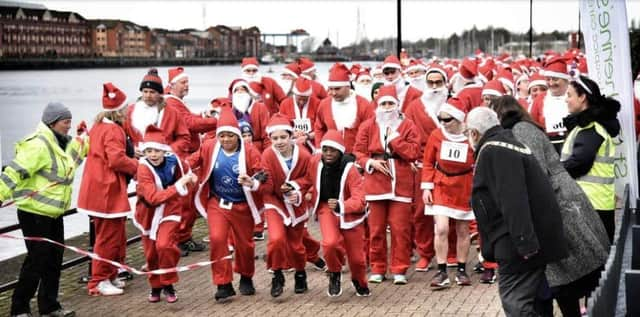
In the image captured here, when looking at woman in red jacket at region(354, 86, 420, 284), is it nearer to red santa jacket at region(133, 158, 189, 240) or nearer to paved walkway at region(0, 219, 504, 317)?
paved walkway at region(0, 219, 504, 317)

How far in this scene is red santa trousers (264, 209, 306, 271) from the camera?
32.6 feet

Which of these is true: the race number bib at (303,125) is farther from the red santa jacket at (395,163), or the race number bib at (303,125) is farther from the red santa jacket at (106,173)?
the red santa jacket at (106,173)

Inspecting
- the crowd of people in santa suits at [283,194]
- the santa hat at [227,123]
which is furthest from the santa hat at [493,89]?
the santa hat at [227,123]

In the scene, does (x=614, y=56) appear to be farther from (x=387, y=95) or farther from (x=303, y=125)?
(x=303, y=125)

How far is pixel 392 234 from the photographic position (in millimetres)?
10664

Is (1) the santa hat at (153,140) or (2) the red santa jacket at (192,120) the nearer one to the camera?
(1) the santa hat at (153,140)

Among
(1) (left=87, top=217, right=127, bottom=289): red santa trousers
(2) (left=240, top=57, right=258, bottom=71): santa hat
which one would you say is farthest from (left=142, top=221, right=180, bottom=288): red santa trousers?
(2) (left=240, top=57, right=258, bottom=71): santa hat

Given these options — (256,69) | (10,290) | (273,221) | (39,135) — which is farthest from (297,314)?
(256,69)

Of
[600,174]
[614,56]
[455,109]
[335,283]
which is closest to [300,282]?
[335,283]

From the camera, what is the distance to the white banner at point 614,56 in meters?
8.88

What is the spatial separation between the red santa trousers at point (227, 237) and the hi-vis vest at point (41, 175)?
141 centimetres

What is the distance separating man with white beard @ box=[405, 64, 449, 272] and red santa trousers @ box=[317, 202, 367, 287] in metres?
1.33

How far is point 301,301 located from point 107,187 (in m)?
2.19

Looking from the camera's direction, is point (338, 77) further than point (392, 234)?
Yes
